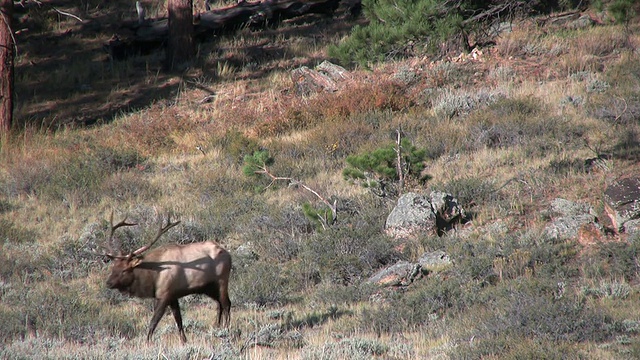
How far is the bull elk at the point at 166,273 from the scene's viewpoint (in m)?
6.74

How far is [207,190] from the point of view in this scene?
1291cm

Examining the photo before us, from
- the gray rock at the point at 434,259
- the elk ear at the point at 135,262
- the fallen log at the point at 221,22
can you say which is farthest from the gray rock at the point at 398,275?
the fallen log at the point at 221,22

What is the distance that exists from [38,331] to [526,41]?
45.0 ft

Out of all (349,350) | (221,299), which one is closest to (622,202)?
(349,350)

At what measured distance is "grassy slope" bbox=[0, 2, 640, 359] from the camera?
6.96 meters

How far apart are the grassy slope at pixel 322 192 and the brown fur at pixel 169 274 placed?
1.46 feet

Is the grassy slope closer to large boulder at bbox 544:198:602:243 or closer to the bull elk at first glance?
large boulder at bbox 544:198:602:243

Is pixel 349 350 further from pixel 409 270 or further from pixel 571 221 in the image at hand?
pixel 571 221

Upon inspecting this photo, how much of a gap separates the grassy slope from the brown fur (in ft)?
1.46

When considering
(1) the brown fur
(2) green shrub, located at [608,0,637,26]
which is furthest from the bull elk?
(2) green shrub, located at [608,0,637,26]

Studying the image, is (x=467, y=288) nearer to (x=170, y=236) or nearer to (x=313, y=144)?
(x=170, y=236)

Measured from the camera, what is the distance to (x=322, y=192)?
12.3 metres

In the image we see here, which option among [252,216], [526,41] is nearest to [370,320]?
[252,216]

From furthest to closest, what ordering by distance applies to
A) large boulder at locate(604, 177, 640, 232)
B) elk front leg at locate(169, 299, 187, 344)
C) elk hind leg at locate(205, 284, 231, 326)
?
large boulder at locate(604, 177, 640, 232) < elk hind leg at locate(205, 284, 231, 326) < elk front leg at locate(169, 299, 187, 344)
